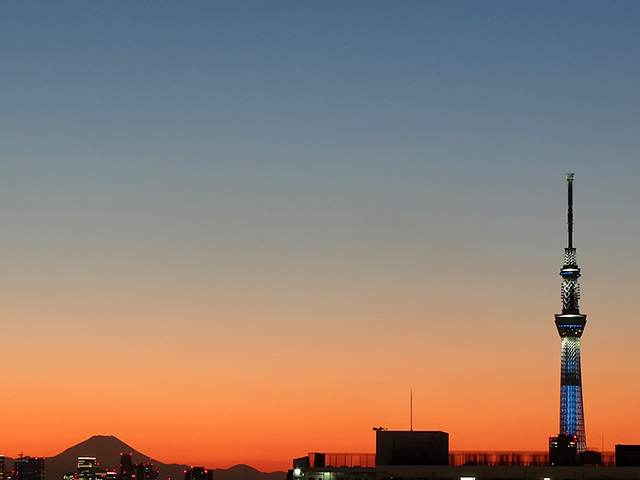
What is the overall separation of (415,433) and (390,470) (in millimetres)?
5676

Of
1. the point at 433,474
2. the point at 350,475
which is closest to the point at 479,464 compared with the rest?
the point at 433,474

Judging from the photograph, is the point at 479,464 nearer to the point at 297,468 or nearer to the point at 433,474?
the point at 433,474

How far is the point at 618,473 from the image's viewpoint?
128875mm

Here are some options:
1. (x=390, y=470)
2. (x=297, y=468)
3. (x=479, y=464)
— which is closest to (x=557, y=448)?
(x=479, y=464)

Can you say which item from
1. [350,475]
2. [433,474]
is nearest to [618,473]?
[433,474]

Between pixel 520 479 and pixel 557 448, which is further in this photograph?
pixel 557 448

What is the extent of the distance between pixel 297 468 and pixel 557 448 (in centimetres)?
3148

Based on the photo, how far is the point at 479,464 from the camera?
13675cm

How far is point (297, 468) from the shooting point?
466 feet

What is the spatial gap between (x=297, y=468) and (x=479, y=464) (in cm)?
2192

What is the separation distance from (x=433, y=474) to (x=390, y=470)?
196 inches

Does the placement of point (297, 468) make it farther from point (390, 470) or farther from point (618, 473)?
point (618, 473)

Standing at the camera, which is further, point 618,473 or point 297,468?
point 297,468

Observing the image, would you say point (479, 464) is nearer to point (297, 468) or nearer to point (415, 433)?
point (415, 433)
